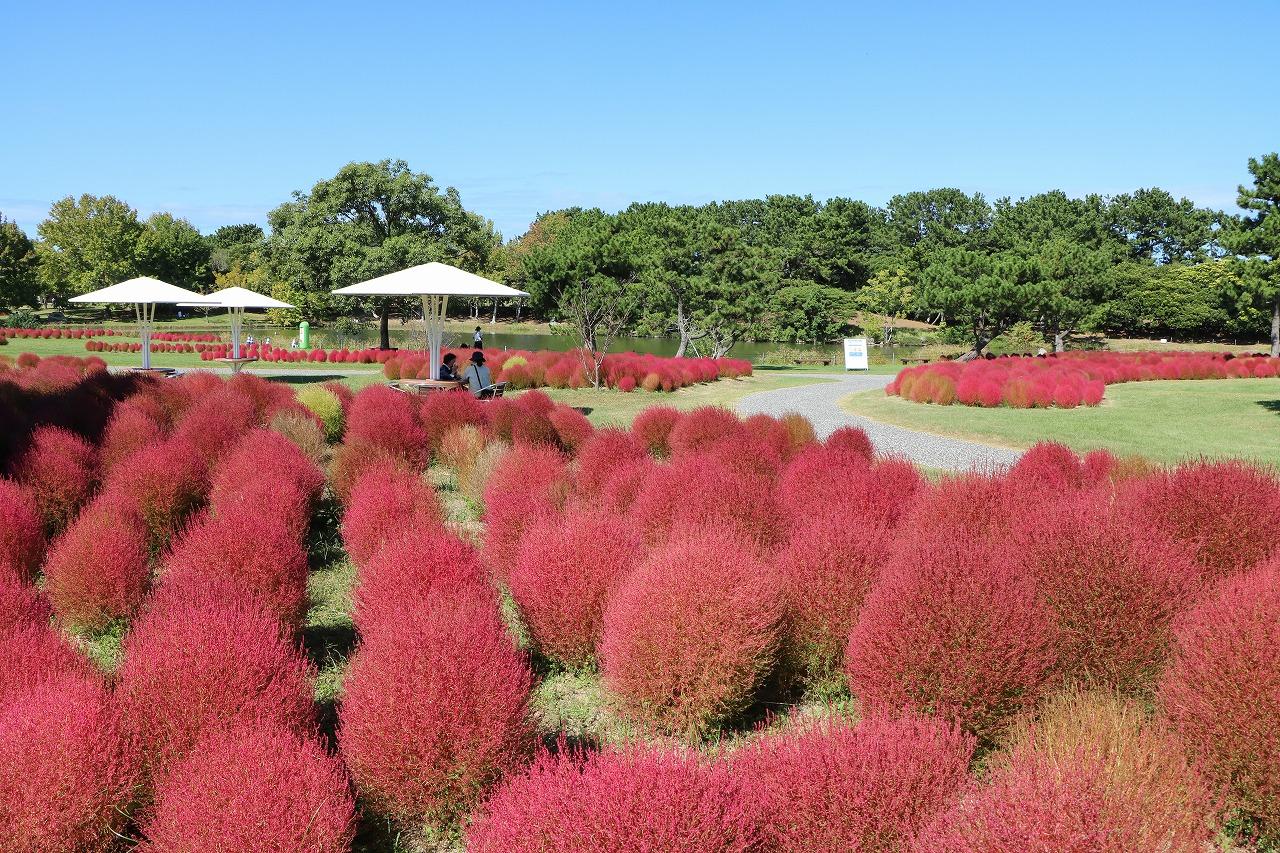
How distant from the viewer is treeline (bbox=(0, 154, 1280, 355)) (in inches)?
1508

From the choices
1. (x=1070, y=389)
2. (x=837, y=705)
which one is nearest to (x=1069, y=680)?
(x=837, y=705)

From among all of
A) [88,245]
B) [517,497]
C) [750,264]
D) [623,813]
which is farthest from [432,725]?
[88,245]

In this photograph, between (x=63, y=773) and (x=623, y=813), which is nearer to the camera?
(x=623, y=813)

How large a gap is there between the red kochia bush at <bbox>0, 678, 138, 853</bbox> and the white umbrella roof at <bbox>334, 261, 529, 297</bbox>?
15106mm

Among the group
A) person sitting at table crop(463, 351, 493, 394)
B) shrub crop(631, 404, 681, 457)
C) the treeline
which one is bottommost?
shrub crop(631, 404, 681, 457)

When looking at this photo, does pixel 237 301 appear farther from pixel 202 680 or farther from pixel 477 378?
pixel 202 680

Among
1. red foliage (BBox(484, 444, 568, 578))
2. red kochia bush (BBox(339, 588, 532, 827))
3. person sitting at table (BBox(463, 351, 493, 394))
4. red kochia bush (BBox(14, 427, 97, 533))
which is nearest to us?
red kochia bush (BBox(339, 588, 532, 827))

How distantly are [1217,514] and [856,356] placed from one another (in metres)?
31.3

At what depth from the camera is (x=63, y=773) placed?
3029 millimetres

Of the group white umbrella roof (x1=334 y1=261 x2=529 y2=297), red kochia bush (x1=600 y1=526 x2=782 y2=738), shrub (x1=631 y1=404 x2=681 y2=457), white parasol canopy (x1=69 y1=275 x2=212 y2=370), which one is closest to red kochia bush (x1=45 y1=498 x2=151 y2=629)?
red kochia bush (x1=600 y1=526 x2=782 y2=738)

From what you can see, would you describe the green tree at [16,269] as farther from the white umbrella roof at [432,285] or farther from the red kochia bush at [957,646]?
the red kochia bush at [957,646]

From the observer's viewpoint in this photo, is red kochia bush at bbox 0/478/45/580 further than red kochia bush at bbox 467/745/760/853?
Yes

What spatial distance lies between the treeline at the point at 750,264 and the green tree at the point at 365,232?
0.30 feet

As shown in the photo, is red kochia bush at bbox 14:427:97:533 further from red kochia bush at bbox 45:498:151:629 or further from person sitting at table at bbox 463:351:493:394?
person sitting at table at bbox 463:351:493:394
